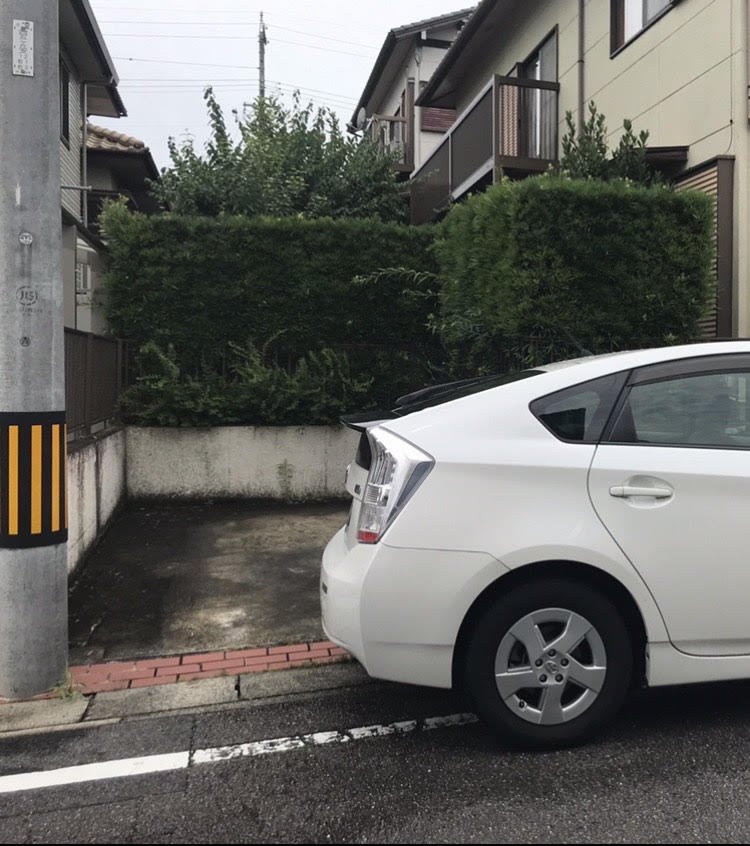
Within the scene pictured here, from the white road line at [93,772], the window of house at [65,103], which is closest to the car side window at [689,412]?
the white road line at [93,772]

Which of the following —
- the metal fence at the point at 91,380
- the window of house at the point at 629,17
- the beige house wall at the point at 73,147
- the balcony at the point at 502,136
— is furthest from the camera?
the beige house wall at the point at 73,147

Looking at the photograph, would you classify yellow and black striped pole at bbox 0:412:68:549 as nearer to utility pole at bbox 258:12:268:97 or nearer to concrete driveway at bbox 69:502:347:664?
concrete driveway at bbox 69:502:347:664

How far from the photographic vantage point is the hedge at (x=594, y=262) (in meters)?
6.30

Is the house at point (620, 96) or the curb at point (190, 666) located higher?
the house at point (620, 96)

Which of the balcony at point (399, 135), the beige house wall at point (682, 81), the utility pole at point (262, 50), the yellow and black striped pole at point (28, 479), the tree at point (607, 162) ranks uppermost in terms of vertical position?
the utility pole at point (262, 50)

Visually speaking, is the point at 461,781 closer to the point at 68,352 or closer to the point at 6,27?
the point at 6,27

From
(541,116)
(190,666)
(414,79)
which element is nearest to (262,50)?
(414,79)

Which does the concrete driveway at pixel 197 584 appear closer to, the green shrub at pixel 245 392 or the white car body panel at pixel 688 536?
the green shrub at pixel 245 392

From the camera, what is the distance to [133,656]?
4070 millimetres

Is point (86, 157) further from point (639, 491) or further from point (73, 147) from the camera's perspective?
point (639, 491)

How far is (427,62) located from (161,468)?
45.8ft

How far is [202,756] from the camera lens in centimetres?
298

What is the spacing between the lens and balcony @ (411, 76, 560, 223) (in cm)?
957

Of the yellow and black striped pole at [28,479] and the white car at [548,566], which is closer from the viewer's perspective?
the white car at [548,566]
